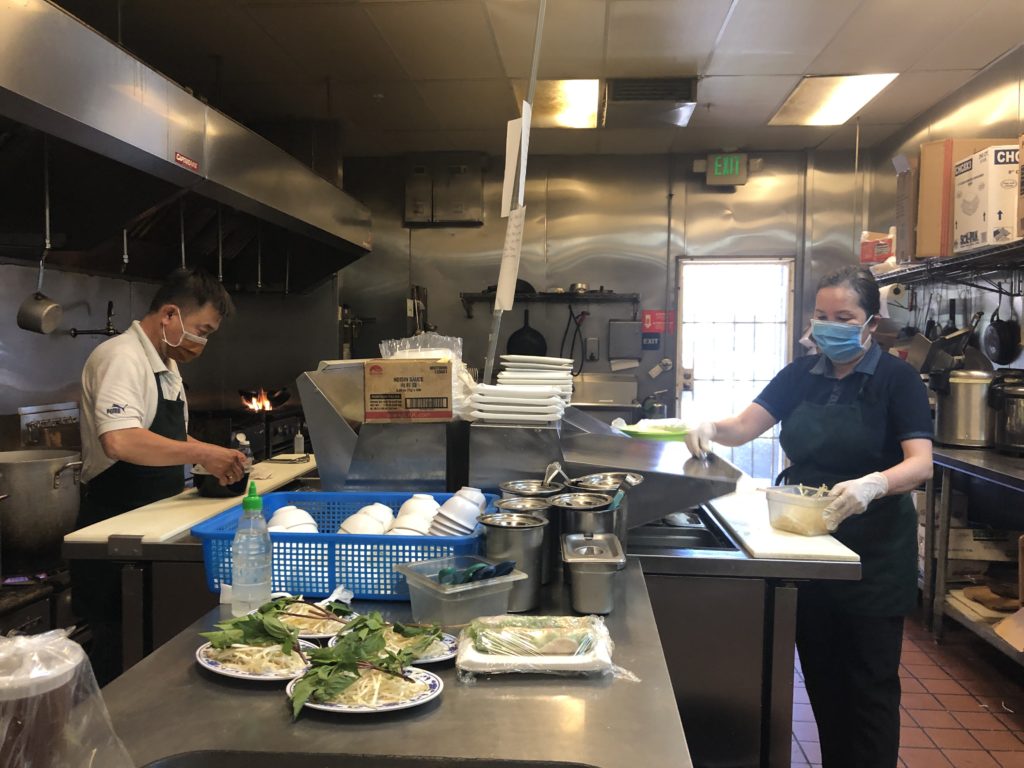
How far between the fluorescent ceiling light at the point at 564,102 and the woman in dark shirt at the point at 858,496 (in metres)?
2.80

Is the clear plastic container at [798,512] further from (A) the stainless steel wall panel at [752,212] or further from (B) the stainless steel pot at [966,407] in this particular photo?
(A) the stainless steel wall panel at [752,212]

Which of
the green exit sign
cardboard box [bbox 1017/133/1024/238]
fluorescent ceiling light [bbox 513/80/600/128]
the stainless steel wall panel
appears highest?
fluorescent ceiling light [bbox 513/80/600/128]

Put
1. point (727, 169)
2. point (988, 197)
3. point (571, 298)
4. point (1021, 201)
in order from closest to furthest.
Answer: point (1021, 201) → point (988, 197) → point (727, 169) → point (571, 298)

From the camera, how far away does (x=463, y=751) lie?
988mm

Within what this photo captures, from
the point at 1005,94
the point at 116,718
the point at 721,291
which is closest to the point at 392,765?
the point at 116,718

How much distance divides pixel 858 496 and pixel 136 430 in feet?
6.82

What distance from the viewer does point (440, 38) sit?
13.0 ft

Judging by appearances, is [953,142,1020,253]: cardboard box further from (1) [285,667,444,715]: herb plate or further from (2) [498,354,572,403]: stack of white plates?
(1) [285,667,444,715]: herb plate

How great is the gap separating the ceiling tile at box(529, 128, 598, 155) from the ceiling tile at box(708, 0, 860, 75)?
54.9 inches

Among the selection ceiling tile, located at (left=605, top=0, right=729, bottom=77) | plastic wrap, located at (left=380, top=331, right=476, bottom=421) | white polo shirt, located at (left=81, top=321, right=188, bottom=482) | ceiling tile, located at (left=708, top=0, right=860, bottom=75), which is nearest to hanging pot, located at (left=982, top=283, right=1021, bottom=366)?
ceiling tile, located at (left=708, top=0, right=860, bottom=75)

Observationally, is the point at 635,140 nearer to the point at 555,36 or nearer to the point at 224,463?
the point at 555,36

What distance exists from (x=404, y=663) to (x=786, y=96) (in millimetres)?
4703

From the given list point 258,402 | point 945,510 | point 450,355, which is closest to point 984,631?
point 945,510

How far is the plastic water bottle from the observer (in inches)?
56.0
